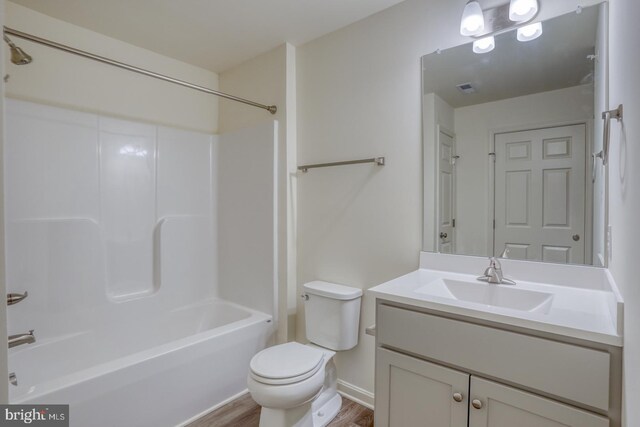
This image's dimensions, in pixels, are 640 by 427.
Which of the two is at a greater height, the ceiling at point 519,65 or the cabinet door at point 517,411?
the ceiling at point 519,65

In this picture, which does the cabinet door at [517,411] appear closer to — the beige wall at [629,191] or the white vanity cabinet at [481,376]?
the white vanity cabinet at [481,376]

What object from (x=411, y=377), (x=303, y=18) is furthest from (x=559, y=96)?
(x=303, y=18)

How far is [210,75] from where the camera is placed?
289cm

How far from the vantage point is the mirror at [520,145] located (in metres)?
1.38

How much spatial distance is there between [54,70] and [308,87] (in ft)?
5.36

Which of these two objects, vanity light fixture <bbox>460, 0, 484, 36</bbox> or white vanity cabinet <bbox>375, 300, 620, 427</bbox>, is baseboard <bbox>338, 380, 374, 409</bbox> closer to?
white vanity cabinet <bbox>375, 300, 620, 427</bbox>

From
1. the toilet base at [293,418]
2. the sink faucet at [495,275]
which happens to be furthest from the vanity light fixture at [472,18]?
the toilet base at [293,418]

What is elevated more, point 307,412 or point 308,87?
point 308,87

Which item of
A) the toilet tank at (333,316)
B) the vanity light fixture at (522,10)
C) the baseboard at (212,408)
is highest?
the vanity light fixture at (522,10)

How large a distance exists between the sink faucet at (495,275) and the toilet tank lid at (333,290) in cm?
76

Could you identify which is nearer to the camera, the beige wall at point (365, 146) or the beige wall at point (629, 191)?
the beige wall at point (629, 191)

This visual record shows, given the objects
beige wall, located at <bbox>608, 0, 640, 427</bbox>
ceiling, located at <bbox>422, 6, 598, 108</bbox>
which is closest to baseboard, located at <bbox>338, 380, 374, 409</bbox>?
beige wall, located at <bbox>608, 0, 640, 427</bbox>

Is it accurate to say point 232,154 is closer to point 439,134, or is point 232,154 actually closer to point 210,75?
point 210,75

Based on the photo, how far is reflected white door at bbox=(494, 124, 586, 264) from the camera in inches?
55.1
